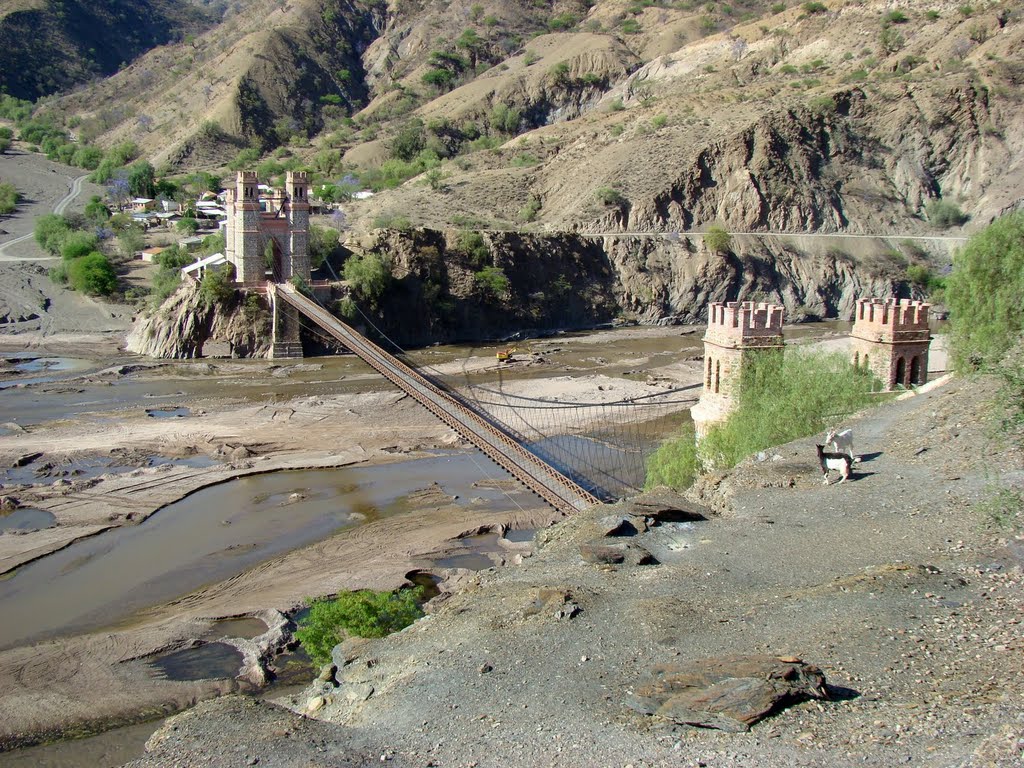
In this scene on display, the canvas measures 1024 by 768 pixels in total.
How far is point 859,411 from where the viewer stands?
18.7 meters

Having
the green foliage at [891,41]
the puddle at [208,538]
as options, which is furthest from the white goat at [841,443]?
the green foliage at [891,41]

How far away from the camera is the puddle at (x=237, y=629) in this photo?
58.4 feet

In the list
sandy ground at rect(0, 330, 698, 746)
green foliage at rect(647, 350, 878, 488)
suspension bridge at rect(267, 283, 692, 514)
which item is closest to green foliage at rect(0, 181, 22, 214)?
sandy ground at rect(0, 330, 698, 746)

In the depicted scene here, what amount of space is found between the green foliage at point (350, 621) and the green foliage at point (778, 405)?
7237 mm

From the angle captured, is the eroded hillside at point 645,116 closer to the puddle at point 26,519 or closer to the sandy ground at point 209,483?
the sandy ground at point 209,483

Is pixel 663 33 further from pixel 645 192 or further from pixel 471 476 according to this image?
pixel 471 476

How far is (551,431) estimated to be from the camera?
Answer: 3331cm

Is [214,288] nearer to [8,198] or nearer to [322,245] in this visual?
[322,245]

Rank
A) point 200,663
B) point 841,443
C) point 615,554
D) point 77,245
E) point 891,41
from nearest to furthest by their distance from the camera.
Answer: point 615,554 → point 841,443 → point 200,663 → point 77,245 → point 891,41

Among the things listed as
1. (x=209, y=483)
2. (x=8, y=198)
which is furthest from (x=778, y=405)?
(x=8, y=198)

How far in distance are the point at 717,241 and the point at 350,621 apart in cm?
4876

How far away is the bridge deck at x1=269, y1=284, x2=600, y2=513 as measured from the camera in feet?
73.5

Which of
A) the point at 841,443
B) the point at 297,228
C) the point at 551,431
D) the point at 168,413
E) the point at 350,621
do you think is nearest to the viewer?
the point at 841,443

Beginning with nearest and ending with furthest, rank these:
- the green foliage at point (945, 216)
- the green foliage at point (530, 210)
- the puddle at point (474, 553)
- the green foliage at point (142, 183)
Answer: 1. the puddle at point (474, 553)
2. the green foliage at point (530, 210)
3. the green foliage at point (945, 216)
4. the green foliage at point (142, 183)
